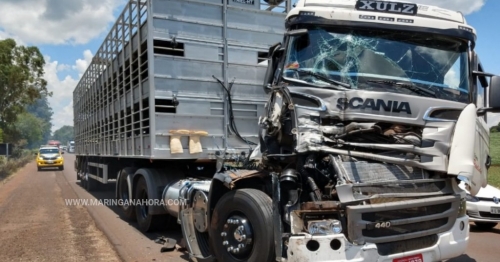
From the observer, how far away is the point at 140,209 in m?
7.67

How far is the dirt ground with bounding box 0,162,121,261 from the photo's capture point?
6090 millimetres

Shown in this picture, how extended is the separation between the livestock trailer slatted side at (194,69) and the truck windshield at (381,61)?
2.56 meters

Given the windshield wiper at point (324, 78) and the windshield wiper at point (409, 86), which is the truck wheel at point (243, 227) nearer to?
the windshield wiper at point (324, 78)

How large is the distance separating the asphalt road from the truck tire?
0.47ft

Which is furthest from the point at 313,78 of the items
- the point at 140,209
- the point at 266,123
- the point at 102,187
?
the point at 102,187

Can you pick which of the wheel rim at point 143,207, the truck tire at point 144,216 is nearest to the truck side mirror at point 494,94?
the truck tire at point 144,216

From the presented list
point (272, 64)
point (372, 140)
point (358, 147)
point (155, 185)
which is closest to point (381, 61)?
point (372, 140)

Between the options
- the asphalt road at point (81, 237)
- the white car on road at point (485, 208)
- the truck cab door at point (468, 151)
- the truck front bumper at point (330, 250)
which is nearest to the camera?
the truck front bumper at point (330, 250)

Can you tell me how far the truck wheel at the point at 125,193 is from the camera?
27.0ft

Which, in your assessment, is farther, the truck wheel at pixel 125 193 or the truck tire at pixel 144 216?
the truck wheel at pixel 125 193

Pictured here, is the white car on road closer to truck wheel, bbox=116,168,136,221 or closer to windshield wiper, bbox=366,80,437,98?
windshield wiper, bbox=366,80,437,98

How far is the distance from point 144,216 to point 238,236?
378 centimetres

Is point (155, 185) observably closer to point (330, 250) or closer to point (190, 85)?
point (190, 85)

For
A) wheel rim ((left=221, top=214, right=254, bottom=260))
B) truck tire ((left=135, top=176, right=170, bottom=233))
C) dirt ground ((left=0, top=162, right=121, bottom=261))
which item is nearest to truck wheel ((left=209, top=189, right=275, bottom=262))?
wheel rim ((left=221, top=214, right=254, bottom=260))
